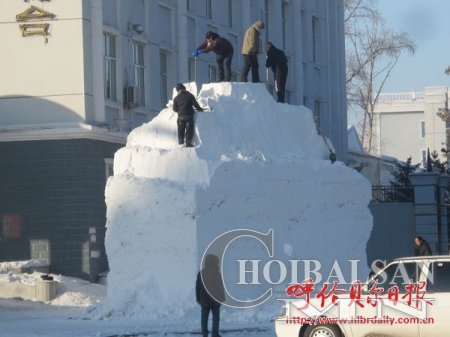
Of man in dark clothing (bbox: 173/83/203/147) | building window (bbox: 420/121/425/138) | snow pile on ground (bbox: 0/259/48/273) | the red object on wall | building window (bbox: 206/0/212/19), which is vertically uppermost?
building window (bbox: 206/0/212/19)

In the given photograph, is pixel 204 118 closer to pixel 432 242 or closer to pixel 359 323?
pixel 359 323

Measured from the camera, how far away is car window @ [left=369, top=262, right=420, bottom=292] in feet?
62.2

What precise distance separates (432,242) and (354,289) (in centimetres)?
2007

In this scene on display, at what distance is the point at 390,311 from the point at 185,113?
814cm

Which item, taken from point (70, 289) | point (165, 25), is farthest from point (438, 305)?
point (165, 25)

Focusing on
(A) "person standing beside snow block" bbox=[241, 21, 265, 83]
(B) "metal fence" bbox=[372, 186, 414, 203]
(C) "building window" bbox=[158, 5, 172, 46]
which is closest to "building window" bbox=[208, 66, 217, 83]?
(C) "building window" bbox=[158, 5, 172, 46]

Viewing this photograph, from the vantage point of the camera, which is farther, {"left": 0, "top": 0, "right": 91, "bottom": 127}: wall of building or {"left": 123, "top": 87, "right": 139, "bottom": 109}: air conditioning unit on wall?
{"left": 123, "top": 87, "right": 139, "bottom": 109}: air conditioning unit on wall

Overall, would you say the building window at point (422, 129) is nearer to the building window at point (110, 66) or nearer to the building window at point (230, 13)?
the building window at point (230, 13)

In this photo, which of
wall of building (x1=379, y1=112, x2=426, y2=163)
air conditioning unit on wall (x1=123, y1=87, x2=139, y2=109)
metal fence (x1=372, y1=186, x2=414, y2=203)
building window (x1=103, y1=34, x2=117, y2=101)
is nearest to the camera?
building window (x1=103, y1=34, x2=117, y2=101)

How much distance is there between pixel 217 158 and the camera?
25.9m

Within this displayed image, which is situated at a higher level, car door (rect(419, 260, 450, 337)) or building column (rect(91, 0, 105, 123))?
building column (rect(91, 0, 105, 123))

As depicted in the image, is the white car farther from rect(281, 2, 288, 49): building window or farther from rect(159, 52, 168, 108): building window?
rect(281, 2, 288, 49): building window

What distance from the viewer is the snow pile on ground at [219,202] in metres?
25.2

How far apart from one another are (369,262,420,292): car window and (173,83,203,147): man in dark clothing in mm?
7627
